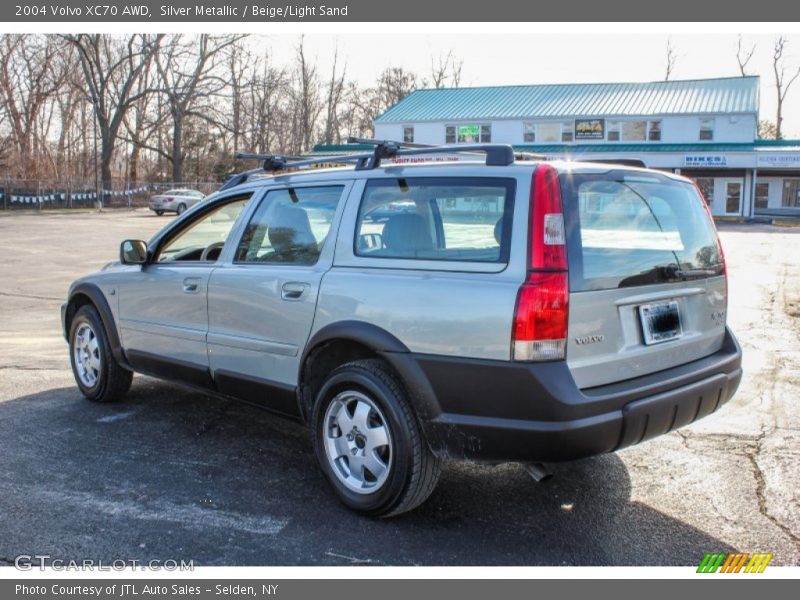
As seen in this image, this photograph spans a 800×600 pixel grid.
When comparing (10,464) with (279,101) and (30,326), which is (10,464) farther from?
(279,101)

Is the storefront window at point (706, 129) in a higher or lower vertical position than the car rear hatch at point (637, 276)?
higher

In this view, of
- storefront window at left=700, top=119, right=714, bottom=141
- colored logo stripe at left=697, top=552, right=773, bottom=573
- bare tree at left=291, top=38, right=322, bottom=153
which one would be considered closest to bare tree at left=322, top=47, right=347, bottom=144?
bare tree at left=291, top=38, right=322, bottom=153

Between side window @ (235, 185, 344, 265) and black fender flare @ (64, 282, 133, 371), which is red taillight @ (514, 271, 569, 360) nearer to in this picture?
side window @ (235, 185, 344, 265)

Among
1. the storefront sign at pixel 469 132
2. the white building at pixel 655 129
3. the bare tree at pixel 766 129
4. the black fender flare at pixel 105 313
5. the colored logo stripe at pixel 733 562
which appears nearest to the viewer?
the colored logo stripe at pixel 733 562

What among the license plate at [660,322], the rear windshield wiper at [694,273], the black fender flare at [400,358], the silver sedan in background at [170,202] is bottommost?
the black fender flare at [400,358]

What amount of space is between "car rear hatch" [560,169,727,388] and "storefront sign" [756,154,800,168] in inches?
1709

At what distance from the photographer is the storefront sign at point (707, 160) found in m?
42.8

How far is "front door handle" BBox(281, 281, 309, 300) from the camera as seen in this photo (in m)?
4.10

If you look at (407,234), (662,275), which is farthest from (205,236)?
(662,275)

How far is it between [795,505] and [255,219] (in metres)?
3.54

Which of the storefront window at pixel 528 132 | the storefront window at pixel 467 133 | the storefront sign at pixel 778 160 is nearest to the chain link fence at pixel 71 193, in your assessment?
the storefront window at pixel 467 133

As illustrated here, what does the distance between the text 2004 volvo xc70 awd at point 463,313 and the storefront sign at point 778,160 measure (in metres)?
43.4

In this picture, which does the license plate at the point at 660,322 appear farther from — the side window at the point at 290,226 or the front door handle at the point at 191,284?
the front door handle at the point at 191,284

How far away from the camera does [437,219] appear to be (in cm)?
380
